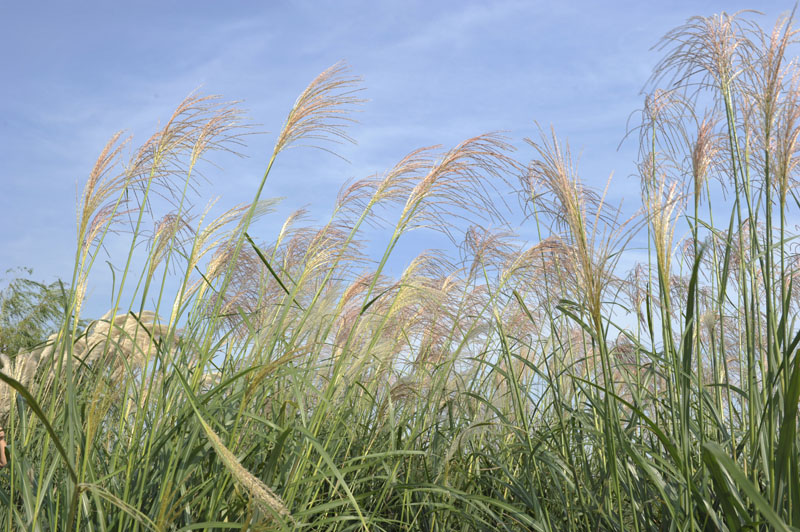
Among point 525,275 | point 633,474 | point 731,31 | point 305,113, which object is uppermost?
point 731,31

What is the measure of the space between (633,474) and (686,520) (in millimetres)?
366

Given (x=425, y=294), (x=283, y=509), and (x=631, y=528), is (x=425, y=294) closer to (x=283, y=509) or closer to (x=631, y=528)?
(x=631, y=528)

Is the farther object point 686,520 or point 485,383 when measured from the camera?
point 485,383

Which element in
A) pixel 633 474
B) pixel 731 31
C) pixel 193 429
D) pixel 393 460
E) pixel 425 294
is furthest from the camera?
pixel 393 460

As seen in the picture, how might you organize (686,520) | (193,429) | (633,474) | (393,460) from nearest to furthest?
(686,520)
(193,429)
(633,474)
(393,460)

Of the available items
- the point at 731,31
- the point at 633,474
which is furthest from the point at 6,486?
the point at 731,31

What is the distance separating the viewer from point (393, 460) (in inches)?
114

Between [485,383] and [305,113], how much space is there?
5.41ft

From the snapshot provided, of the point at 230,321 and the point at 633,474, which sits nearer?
the point at 633,474

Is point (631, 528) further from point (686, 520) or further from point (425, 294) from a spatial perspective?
point (425, 294)

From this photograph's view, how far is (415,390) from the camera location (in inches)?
120

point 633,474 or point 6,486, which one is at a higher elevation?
point 633,474

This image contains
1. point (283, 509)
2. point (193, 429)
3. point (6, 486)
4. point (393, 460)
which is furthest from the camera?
point (6, 486)

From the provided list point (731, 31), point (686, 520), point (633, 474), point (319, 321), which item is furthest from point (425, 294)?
point (731, 31)
